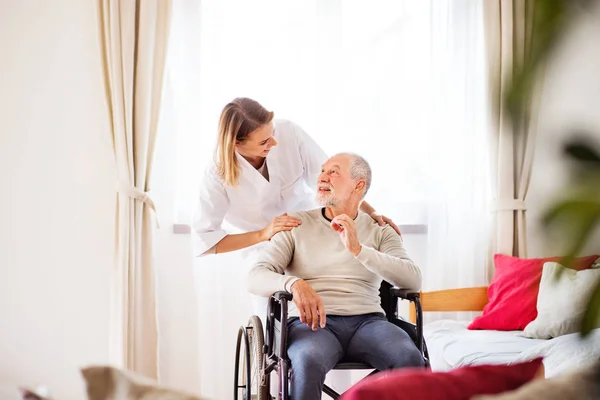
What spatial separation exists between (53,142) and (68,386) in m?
1.26

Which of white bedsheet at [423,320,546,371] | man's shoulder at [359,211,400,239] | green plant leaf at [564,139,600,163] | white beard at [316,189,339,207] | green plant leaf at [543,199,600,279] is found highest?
green plant leaf at [564,139,600,163]

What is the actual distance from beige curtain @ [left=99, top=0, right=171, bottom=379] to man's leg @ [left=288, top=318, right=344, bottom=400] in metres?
1.19

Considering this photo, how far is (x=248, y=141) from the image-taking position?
114 inches

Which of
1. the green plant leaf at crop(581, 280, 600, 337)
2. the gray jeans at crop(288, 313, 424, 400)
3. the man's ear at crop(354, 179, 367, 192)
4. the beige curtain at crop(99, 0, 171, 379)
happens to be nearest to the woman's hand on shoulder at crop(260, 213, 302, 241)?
the man's ear at crop(354, 179, 367, 192)

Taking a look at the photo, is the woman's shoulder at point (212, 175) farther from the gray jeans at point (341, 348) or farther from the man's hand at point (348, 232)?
the gray jeans at point (341, 348)

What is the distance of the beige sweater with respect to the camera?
8.38 feet

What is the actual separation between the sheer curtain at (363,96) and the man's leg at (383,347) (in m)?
1.15

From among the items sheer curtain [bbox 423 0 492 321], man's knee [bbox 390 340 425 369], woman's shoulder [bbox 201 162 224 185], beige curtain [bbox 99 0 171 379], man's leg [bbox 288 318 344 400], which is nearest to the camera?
man's leg [bbox 288 318 344 400]

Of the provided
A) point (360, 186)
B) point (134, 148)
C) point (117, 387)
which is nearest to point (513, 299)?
point (360, 186)

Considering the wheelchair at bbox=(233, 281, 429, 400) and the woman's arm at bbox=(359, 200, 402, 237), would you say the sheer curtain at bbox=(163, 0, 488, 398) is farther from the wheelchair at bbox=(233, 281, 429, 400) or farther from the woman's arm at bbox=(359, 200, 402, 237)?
the wheelchair at bbox=(233, 281, 429, 400)

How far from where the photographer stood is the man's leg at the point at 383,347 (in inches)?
93.0

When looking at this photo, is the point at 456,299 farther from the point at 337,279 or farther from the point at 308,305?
the point at 308,305

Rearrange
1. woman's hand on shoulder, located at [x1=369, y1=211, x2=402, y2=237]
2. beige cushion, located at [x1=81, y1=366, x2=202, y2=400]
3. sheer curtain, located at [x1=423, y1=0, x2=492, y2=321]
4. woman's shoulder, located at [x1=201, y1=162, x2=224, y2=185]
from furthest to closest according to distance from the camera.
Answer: sheer curtain, located at [x1=423, y1=0, x2=492, y2=321]
woman's shoulder, located at [x1=201, y1=162, x2=224, y2=185]
woman's hand on shoulder, located at [x1=369, y1=211, x2=402, y2=237]
beige cushion, located at [x1=81, y1=366, x2=202, y2=400]

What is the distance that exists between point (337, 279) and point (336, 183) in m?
0.39
